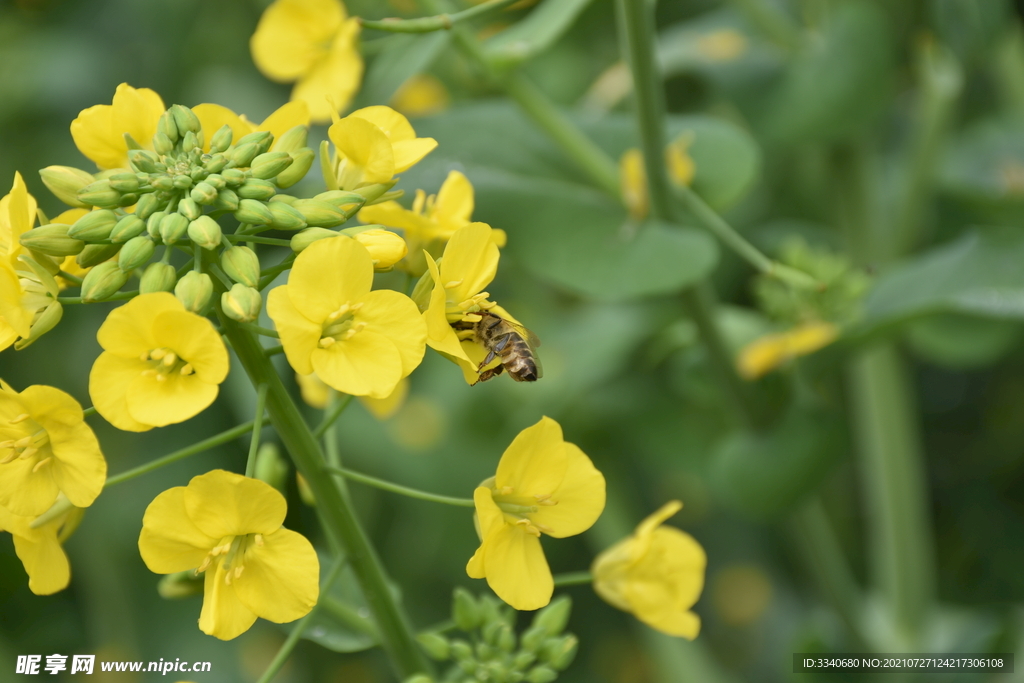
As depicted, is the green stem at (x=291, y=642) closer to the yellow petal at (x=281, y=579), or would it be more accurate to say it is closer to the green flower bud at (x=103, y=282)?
the yellow petal at (x=281, y=579)

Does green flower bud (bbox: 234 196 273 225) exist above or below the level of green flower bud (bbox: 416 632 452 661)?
above

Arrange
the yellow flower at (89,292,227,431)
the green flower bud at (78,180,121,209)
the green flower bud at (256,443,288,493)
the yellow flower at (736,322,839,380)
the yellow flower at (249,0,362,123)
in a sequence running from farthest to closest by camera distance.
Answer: the yellow flower at (736,322,839,380)
the yellow flower at (249,0,362,123)
the green flower bud at (256,443,288,493)
the green flower bud at (78,180,121,209)
the yellow flower at (89,292,227,431)

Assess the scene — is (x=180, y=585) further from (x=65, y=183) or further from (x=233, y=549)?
(x=65, y=183)

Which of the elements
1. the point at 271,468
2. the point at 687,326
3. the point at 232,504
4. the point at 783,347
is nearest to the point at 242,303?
the point at 232,504

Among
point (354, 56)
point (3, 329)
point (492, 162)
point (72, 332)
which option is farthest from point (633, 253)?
point (72, 332)

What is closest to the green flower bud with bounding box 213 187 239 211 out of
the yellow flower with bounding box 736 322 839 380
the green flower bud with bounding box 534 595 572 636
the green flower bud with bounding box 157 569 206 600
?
the green flower bud with bounding box 157 569 206 600

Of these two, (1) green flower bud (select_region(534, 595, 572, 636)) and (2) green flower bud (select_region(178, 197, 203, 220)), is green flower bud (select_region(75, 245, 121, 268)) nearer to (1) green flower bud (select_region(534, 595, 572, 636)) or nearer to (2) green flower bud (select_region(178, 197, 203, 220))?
(2) green flower bud (select_region(178, 197, 203, 220))
